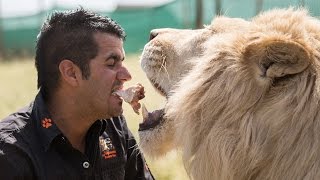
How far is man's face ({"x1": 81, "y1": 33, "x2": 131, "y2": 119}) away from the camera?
139 inches

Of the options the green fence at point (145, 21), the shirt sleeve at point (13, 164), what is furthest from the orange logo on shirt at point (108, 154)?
the green fence at point (145, 21)

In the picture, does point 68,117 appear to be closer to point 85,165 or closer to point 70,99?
point 70,99

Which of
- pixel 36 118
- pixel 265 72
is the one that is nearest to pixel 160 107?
pixel 36 118

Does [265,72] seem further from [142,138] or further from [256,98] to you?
[142,138]

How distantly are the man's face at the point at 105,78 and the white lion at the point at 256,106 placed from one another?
0.57 meters

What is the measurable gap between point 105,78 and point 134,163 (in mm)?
681

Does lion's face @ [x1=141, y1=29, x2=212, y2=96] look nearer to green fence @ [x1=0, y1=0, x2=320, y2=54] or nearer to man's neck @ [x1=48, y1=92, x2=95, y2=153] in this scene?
man's neck @ [x1=48, y1=92, x2=95, y2=153]

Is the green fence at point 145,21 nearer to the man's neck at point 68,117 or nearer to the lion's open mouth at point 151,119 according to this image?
the lion's open mouth at point 151,119

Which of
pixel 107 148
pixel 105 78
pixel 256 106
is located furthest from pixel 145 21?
pixel 256 106

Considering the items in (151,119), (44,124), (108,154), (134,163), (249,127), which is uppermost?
(249,127)

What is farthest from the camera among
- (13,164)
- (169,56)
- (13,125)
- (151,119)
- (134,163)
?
(134,163)

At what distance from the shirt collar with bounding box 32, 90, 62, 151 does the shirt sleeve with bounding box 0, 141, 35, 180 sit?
127mm

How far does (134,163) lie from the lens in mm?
4008

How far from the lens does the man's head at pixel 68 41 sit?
3.55m
